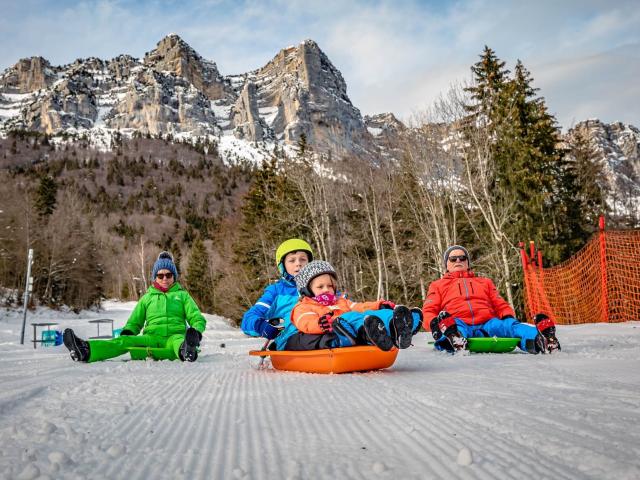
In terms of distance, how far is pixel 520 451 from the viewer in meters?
1.28

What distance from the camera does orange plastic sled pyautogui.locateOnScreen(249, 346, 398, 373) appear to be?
9.98 ft

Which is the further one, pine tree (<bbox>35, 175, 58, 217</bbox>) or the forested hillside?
pine tree (<bbox>35, 175, 58, 217</bbox>)

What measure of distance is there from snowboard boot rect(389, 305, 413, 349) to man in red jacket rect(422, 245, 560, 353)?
169 centimetres

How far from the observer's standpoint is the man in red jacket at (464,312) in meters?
4.39

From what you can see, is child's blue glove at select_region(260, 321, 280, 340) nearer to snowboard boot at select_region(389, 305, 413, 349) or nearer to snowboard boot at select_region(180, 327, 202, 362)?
snowboard boot at select_region(180, 327, 202, 362)

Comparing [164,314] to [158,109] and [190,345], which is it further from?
[158,109]

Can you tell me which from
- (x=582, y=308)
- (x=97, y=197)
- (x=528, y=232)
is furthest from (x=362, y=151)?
(x=97, y=197)

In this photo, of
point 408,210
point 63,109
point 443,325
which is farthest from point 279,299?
point 63,109

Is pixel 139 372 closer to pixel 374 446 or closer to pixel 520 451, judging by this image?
pixel 374 446

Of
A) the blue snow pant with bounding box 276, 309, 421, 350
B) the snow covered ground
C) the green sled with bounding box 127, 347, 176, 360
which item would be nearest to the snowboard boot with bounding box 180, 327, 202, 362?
the green sled with bounding box 127, 347, 176, 360

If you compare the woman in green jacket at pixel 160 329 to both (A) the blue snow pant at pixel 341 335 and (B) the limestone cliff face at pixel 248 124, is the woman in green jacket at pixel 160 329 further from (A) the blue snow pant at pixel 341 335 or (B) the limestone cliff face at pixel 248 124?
(B) the limestone cliff face at pixel 248 124

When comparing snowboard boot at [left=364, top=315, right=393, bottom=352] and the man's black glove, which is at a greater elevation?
snowboard boot at [left=364, top=315, right=393, bottom=352]

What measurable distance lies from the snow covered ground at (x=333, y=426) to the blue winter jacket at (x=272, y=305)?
967 mm

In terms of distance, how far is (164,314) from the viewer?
5.30m
